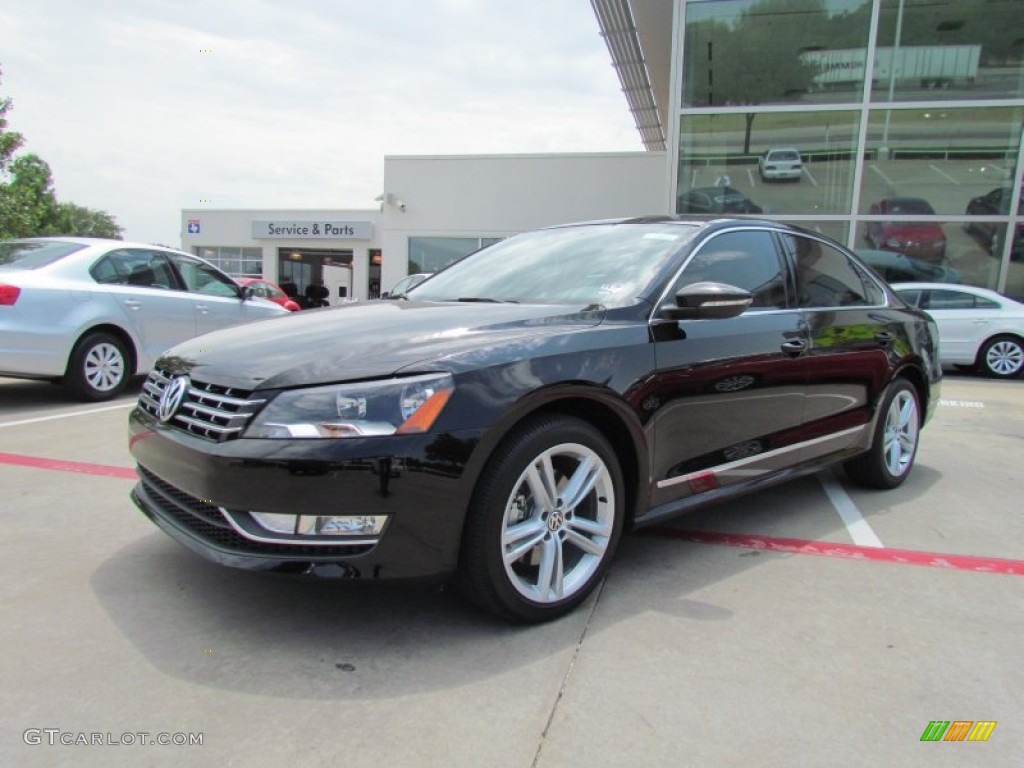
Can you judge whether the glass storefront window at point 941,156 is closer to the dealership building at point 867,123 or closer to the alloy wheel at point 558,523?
the dealership building at point 867,123

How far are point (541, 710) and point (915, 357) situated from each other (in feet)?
12.1

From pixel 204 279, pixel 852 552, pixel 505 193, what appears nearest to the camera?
pixel 852 552

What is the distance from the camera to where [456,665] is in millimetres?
2350

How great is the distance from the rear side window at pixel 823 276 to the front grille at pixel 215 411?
287cm

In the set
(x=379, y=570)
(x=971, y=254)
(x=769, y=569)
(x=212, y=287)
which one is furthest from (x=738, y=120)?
(x=379, y=570)

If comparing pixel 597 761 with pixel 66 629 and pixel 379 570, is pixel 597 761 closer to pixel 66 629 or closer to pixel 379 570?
pixel 379 570

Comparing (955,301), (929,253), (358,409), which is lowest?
(358,409)

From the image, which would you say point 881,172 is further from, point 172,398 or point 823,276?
point 172,398

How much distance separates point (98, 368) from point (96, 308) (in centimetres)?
56

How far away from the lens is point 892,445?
456cm

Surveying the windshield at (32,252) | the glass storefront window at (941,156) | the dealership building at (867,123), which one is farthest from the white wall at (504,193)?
the windshield at (32,252)

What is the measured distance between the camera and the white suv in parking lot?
49.6 ft

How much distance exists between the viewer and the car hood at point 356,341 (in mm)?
2416

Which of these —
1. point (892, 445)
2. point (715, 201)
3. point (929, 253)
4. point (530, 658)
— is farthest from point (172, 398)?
point (929, 253)
